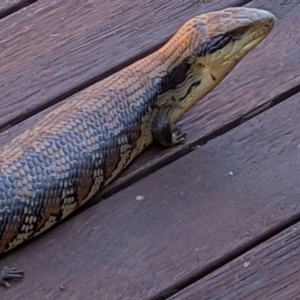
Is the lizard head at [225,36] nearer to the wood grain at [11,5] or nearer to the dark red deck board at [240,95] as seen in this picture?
the dark red deck board at [240,95]

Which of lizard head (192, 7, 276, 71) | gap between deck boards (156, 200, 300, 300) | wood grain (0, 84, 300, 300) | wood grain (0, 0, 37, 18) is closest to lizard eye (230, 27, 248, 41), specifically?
lizard head (192, 7, 276, 71)

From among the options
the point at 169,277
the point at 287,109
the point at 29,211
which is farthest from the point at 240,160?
the point at 29,211

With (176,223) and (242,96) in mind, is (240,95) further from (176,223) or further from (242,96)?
(176,223)

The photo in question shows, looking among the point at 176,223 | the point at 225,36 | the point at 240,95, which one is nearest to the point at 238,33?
the point at 225,36

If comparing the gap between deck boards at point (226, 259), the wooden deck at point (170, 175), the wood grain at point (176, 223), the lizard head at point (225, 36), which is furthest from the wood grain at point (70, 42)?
the gap between deck boards at point (226, 259)

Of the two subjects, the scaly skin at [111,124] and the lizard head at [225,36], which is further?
the lizard head at [225,36]

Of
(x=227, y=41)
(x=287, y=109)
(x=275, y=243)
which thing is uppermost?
(x=227, y=41)

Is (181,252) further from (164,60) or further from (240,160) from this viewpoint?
(164,60)

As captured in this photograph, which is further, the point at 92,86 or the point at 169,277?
the point at 92,86
